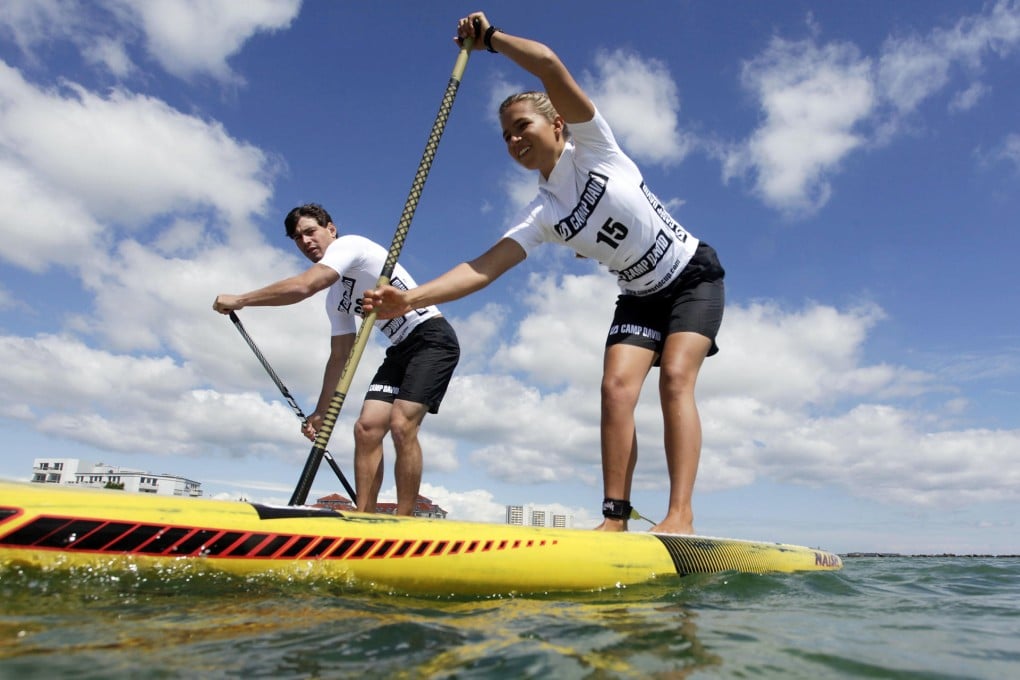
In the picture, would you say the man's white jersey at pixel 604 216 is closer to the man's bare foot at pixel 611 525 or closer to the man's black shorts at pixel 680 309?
the man's black shorts at pixel 680 309

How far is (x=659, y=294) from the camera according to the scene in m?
4.42

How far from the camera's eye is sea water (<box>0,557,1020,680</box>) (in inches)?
64.4

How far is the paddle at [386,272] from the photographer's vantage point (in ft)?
12.2

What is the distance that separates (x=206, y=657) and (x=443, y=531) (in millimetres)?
1460

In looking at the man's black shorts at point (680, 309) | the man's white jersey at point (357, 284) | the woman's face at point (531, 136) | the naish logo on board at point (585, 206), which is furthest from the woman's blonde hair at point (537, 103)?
the man's white jersey at point (357, 284)

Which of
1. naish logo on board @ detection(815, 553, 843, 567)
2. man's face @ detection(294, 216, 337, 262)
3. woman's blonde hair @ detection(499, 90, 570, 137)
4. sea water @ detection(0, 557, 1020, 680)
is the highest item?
woman's blonde hair @ detection(499, 90, 570, 137)

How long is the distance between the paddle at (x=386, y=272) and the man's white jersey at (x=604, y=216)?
758 millimetres

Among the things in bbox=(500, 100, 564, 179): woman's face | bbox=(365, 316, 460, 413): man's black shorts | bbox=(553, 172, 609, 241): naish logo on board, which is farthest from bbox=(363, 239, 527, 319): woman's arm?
bbox=(365, 316, 460, 413): man's black shorts

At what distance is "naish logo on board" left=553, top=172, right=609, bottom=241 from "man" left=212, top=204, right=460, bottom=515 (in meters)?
A: 1.23

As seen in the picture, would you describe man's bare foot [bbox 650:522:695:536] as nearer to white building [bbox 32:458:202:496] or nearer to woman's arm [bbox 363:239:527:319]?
woman's arm [bbox 363:239:527:319]

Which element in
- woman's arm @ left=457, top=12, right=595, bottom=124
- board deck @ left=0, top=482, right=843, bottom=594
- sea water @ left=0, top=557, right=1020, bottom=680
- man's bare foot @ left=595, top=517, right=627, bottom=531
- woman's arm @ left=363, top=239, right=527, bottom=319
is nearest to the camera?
sea water @ left=0, top=557, right=1020, bottom=680

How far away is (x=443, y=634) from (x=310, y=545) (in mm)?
917

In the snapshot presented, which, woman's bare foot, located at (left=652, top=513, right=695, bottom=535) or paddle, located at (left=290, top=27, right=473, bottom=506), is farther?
woman's bare foot, located at (left=652, top=513, right=695, bottom=535)

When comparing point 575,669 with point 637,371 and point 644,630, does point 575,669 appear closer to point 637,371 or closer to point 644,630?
point 644,630
